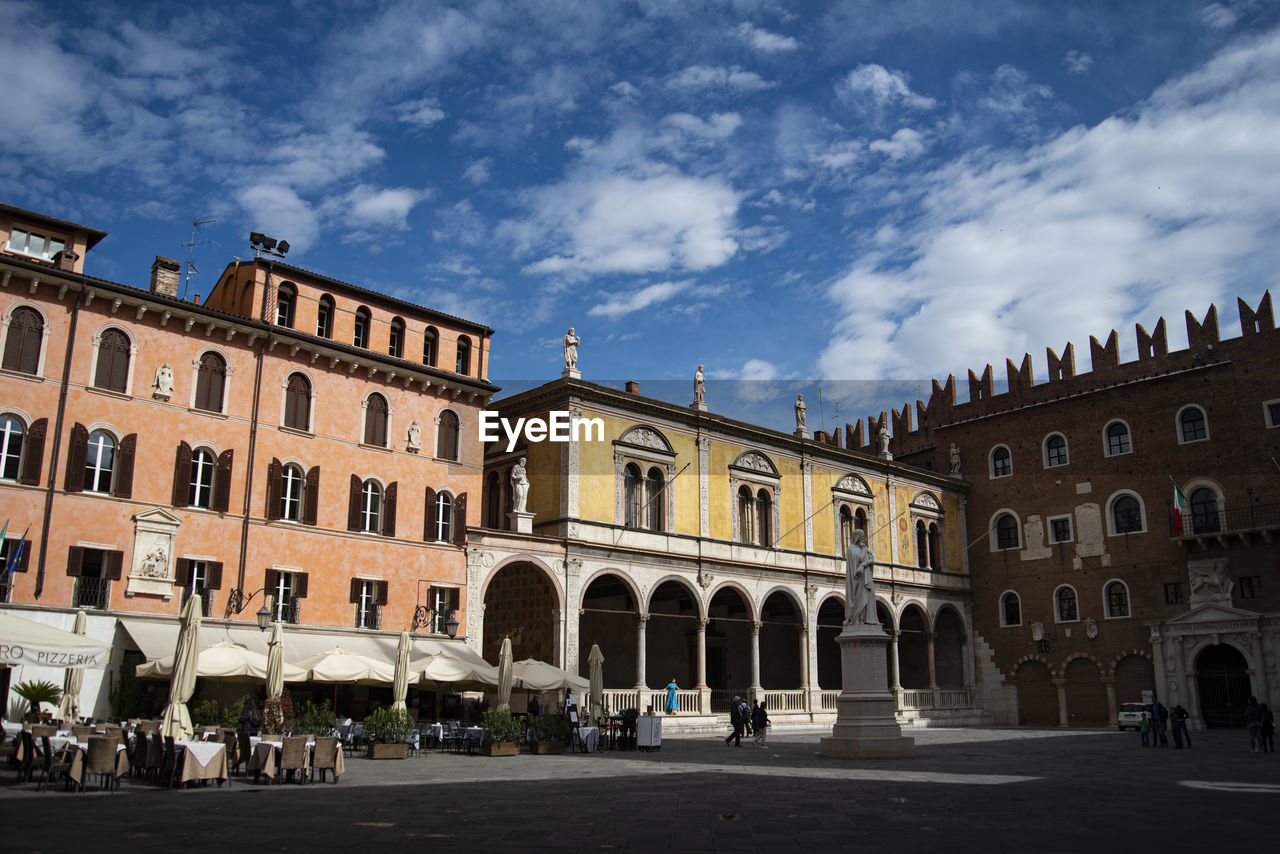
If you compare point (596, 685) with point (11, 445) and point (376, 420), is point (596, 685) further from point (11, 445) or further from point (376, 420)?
point (11, 445)

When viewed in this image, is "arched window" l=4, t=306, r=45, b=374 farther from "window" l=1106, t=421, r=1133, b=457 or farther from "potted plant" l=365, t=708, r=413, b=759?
"window" l=1106, t=421, r=1133, b=457

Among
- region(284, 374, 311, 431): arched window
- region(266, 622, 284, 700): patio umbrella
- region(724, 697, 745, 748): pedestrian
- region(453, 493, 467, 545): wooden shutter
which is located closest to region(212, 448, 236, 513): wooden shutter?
region(284, 374, 311, 431): arched window

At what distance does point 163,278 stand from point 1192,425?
3434 centimetres

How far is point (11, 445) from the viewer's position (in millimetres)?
20844

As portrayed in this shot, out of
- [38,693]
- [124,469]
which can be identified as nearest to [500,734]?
[38,693]

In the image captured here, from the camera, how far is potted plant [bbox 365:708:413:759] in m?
20.2

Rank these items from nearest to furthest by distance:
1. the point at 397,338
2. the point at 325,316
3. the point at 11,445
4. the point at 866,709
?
the point at 866,709 → the point at 11,445 → the point at 325,316 → the point at 397,338

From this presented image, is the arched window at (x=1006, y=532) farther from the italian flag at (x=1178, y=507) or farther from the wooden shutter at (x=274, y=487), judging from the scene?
the wooden shutter at (x=274, y=487)

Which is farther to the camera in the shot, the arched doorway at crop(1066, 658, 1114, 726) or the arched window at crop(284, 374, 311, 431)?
the arched doorway at crop(1066, 658, 1114, 726)

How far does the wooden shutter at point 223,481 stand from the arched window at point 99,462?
7.37 ft

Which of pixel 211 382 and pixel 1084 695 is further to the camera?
pixel 1084 695

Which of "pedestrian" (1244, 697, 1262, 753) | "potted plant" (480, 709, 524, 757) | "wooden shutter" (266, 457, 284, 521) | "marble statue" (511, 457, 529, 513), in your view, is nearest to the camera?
"potted plant" (480, 709, 524, 757)

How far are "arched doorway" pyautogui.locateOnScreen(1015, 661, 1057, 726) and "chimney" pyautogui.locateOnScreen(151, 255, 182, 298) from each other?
3398cm

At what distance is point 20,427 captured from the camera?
21.0 metres
